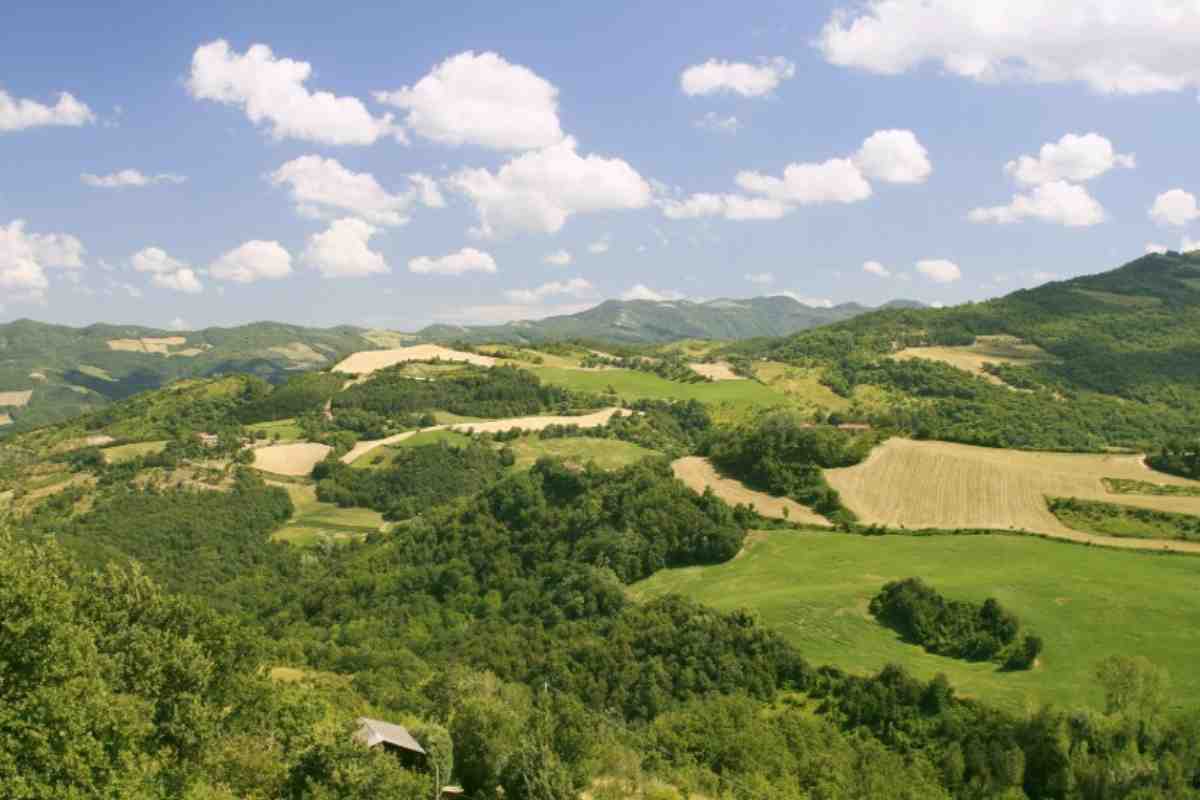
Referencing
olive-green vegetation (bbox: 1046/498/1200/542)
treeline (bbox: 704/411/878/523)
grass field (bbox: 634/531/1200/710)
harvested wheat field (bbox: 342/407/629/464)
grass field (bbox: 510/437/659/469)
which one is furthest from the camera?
harvested wheat field (bbox: 342/407/629/464)

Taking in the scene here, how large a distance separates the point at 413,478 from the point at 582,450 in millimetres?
35069

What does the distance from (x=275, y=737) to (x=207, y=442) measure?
16031cm

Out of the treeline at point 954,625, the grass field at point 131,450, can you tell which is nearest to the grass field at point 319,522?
the grass field at point 131,450

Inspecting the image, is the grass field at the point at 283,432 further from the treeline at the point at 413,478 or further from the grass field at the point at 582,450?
the grass field at the point at 582,450

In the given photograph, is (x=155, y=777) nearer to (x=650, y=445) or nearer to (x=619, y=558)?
(x=619, y=558)

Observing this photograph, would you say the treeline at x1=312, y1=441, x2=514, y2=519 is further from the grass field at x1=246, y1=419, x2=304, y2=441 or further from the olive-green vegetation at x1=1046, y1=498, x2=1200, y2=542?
the olive-green vegetation at x1=1046, y1=498, x2=1200, y2=542

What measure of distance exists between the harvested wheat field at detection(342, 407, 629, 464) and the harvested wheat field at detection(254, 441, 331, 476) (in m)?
7.02

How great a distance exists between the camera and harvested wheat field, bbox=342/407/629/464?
182 metres

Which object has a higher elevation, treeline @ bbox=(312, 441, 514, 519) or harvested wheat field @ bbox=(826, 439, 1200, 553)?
harvested wheat field @ bbox=(826, 439, 1200, 553)

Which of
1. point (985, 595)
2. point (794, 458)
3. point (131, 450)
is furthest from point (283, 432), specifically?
point (985, 595)

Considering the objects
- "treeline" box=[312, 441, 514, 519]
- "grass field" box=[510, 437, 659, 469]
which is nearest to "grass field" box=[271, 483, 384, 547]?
"treeline" box=[312, 441, 514, 519]

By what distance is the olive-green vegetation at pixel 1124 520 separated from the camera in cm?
8569

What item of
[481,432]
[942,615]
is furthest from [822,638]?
[481,432]

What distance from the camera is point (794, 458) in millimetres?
113188
